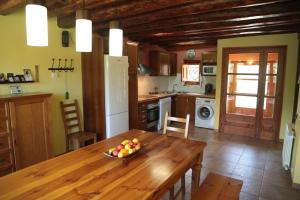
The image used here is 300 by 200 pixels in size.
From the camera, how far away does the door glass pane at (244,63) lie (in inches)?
191

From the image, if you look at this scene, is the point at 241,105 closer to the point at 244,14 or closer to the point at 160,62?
the point at 160,62

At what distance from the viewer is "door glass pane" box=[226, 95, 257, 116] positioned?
4.98 m

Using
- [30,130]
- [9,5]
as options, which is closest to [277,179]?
[30,130]

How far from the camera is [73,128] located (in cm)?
398

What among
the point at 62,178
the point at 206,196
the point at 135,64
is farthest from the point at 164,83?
the point at 62,178

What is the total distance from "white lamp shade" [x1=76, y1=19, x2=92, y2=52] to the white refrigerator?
2331 mm

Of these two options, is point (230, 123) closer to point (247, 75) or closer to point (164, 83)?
point (247, 75)

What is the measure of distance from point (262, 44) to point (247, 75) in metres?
0.75

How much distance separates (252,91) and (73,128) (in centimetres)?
408

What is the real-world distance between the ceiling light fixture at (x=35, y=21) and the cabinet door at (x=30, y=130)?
1887 millimetres

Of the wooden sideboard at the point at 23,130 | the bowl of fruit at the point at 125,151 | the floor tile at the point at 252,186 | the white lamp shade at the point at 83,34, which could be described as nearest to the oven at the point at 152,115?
the wooden sideboard at the point at 23,130

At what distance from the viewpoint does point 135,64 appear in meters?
4.64

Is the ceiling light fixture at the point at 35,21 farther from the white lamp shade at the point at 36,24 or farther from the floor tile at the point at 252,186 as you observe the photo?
the floor tile at the point at 252,186

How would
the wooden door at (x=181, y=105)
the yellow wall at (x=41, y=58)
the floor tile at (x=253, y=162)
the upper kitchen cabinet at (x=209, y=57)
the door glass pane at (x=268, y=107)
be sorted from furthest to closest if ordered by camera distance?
the wooden door at (x=181, y=105) → the upper kitchen cabinet at (x=209, y=57) → the door glass pane at (x=268, y=107) → the floor tile at (x=253, y=162) → the yellow wall at (x=41, y=58)
